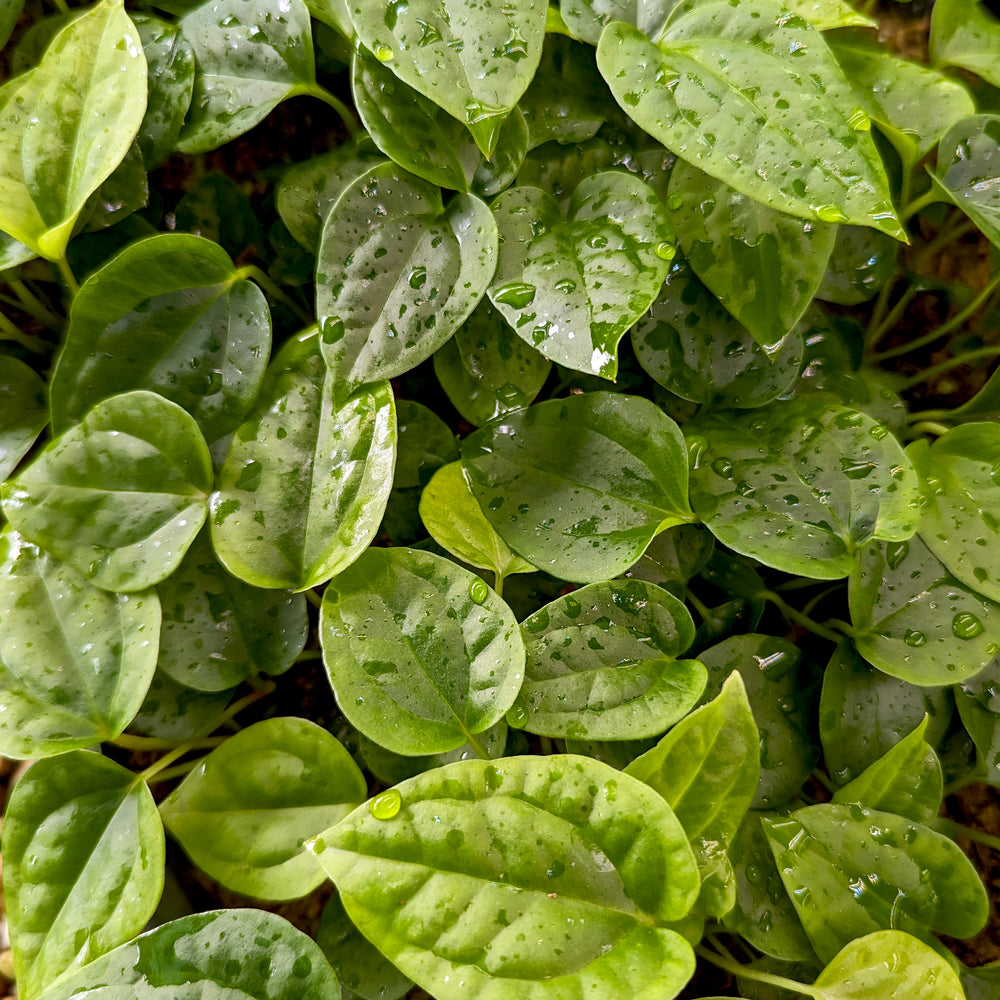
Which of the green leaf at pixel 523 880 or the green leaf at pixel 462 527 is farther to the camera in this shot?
the green leaf at pixel 462 527

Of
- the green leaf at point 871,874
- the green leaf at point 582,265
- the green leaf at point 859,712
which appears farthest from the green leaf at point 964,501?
the green leaf at point 582,265

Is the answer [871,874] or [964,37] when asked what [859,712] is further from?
[964,37]

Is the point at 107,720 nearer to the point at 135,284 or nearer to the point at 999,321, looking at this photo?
the point at 135,284

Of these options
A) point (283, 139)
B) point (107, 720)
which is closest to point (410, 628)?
point (107, 720)

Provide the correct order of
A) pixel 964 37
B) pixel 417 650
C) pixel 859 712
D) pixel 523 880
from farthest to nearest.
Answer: pixel 964 37 < pixel 859 712 < pixel 417 650 < pixel 523 880

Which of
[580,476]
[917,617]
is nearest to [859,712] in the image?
[917,617]

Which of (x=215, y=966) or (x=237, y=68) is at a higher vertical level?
(x=237, y=68)

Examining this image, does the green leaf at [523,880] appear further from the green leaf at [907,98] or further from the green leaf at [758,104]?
the green leaf at [907,98]

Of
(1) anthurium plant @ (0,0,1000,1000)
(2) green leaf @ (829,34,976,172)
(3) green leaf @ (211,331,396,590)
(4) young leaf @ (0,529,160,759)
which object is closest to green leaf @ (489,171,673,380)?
(1) anthurium plant @ (0,0,1000,1000)
